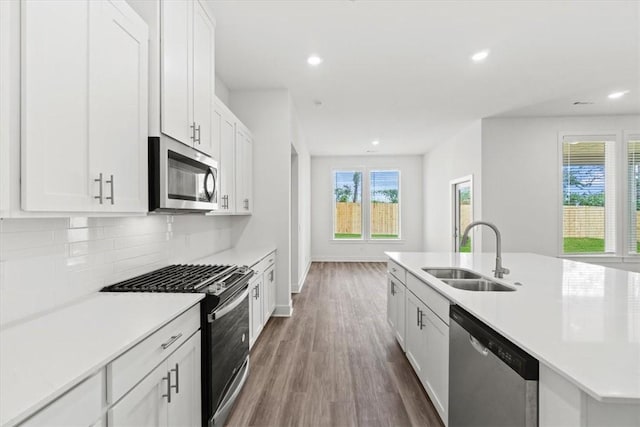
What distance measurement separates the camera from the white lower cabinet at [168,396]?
1083 mm

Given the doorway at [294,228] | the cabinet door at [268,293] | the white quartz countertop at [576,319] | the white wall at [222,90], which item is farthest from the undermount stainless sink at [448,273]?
the white wall at [222,90]

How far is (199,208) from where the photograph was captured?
217 centimetres

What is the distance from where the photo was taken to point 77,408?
866 mm

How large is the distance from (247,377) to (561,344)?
2.18 meters

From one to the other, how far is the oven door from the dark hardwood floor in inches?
8.4

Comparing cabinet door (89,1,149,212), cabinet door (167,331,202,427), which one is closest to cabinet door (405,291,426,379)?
cabinet door (167,331,202,427)

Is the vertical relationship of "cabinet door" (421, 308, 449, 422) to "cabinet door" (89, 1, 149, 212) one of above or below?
below

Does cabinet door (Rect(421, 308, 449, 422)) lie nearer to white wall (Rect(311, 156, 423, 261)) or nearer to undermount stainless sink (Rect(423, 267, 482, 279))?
undermount stainless sink (Rect(423, 267, 482, 279))

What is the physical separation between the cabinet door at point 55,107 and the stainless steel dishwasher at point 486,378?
1.72 meters

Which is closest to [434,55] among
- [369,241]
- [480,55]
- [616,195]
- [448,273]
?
[480,55]

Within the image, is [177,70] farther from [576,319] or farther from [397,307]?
[397,307]

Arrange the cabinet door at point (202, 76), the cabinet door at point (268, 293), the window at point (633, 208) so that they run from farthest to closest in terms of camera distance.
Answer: the window at point (633, 208) → the cabinet door at point (268, 293) → the cabinet door at point (202, 76)

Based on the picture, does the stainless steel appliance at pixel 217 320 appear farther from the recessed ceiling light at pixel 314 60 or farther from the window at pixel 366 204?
the window at pixel 366 204

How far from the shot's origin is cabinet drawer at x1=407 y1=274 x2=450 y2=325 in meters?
1.77
